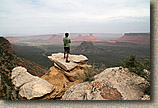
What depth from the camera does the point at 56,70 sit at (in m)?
4.87

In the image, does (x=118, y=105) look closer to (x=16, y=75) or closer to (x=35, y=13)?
(x=16, y=75)

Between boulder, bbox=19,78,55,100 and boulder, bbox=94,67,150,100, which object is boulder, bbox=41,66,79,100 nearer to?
boulder, bbox=19,78,55,100

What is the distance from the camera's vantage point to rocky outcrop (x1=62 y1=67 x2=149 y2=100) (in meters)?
2.90

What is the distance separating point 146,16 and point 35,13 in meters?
3.58

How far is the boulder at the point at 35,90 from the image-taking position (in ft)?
10.1

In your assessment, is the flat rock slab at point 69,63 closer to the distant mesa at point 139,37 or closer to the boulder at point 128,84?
the boulder at point 128,84

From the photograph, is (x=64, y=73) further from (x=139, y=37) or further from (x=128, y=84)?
(x=139, y=37)

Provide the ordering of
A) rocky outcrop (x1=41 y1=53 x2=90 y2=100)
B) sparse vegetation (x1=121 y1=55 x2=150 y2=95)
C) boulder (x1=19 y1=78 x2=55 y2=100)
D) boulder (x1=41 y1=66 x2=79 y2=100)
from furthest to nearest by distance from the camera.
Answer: rocky outcrop (x1=41 y1=53 x2=90 y2=100)
boulder (x1=41 y1=66 x2=79 y2=100)
sparse vegetation (x1=121 y1=55 x2=150 y2=95)
boulder (x1=19 y1=78 x2=55 y2=100)

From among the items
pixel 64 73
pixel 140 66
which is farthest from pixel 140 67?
pixel 64 73

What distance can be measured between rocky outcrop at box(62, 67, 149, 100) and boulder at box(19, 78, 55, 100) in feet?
1.98

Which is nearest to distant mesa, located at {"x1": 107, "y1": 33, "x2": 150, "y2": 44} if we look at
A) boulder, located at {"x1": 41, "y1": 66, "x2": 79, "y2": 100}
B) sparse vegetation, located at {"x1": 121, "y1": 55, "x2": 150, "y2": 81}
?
sparse vegetation, located at {"x1": 121, "y1": 55, "x2": 150, "y2": 81}

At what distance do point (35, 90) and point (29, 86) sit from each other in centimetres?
30

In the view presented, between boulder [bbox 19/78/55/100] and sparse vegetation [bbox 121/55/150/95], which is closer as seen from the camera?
boulder [bbox 19/78/55/100]

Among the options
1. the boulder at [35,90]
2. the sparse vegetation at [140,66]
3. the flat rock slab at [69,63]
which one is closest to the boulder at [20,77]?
the boulder at [35,90]
